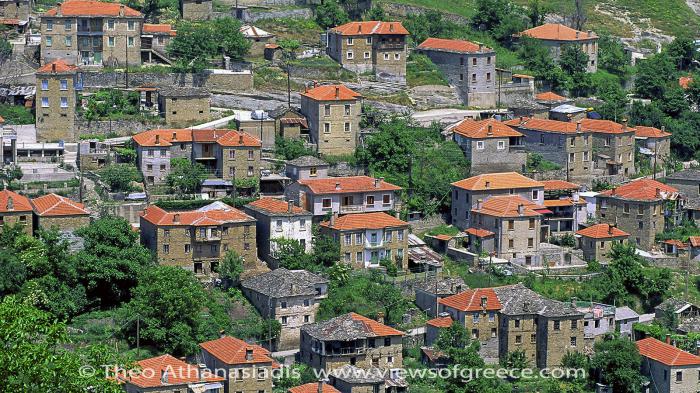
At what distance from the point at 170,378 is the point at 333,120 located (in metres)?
23.0

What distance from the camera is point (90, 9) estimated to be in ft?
296

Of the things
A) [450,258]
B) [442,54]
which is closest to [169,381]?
[450,258]

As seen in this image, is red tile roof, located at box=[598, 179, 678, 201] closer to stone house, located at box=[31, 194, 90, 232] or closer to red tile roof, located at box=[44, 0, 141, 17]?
red tile roof, located at box=[44, 0, 141, 17]

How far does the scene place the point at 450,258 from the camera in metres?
80.9

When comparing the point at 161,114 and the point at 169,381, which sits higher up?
the point at 161,114

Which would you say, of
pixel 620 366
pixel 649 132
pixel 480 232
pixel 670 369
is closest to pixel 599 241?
pixel 480 232

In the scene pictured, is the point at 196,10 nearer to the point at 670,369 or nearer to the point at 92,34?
the point at 92,34

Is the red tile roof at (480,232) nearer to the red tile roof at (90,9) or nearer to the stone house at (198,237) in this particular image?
the stone house at (198,237)

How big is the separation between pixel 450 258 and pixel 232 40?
18.8 meters

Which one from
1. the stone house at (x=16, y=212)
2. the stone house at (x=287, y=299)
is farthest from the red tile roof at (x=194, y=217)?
the stone house at (x=16, y=212)

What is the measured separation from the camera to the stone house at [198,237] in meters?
75.6

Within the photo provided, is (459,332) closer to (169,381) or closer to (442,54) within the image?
(169,381)

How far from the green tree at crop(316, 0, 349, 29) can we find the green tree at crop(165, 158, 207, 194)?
65.3 ft

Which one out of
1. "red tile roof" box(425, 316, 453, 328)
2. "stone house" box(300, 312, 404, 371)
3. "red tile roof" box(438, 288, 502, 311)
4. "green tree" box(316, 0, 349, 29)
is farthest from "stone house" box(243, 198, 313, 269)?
"green tree" box(316, 0, 349, 29)
